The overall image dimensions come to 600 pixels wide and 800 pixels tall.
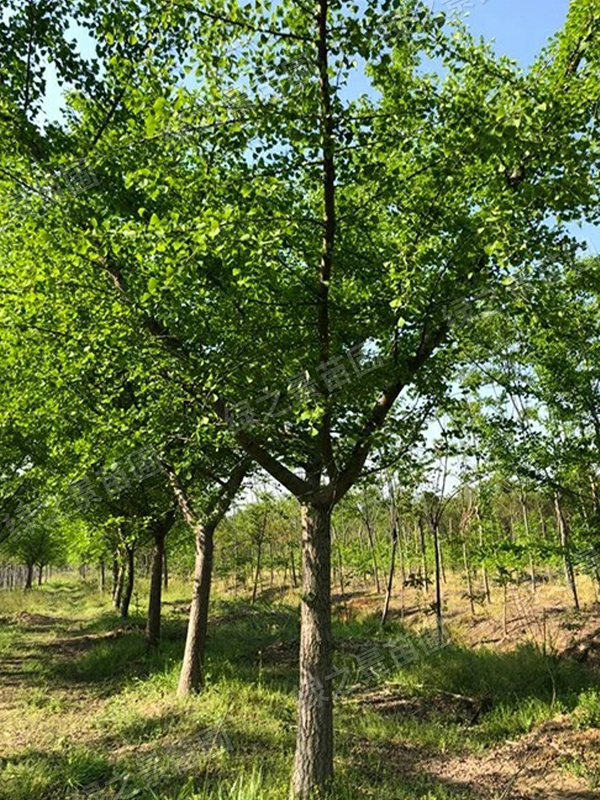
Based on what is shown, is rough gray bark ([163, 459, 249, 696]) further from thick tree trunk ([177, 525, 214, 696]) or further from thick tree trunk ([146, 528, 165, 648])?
thick tree trunk ([146, 528, 165, 648])

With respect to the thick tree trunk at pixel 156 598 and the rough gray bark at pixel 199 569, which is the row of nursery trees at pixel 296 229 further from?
the thick tree trunk at pixel 156 598

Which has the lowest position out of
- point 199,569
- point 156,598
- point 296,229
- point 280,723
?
point 280,723

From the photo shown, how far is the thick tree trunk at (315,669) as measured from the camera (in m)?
5.26

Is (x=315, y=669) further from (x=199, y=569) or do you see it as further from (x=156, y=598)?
(x=156, y=598)

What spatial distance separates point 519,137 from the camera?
3984 mm

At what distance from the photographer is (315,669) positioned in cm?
552

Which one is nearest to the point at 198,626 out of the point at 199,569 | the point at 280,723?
the point at 199,569

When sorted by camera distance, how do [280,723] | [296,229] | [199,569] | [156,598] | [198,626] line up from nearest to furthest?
1. [296,229]
2. [280,723]
3. [198,626]
4. [199,569]
5. [156,598]

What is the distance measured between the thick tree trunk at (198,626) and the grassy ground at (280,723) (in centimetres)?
38

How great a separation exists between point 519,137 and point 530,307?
1.25 metres

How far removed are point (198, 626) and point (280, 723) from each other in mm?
2501

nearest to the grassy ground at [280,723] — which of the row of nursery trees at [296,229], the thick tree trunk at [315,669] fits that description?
the thick tree trunk at [315,669]

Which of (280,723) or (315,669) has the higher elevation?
(315,669)

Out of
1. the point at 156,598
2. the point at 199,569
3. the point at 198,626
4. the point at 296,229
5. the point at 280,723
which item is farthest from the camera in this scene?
the point at 156,598
